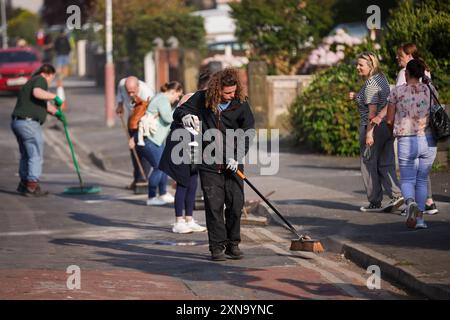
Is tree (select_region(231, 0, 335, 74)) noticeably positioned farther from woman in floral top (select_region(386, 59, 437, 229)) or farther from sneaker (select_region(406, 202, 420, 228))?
sneaker (select_region(406, 202, 420, 228))

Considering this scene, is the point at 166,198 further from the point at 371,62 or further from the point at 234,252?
the point at 234,252

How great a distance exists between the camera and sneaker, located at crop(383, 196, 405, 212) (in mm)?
12992

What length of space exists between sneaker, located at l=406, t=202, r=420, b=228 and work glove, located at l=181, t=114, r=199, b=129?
2434 millimetres

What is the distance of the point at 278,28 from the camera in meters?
28.1

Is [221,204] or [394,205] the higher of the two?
[221,204]

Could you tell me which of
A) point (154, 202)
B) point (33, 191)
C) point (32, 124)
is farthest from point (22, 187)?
point (154, 202)

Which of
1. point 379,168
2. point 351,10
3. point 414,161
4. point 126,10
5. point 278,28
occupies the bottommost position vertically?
point 379,168

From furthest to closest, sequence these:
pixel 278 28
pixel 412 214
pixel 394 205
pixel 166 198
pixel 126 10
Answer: pixel 126 10
pixel 278 28
pixel 166 198
pixel 394 205
pixel 412 214

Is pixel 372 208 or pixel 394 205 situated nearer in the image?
pixel 394 205

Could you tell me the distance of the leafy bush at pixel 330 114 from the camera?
1878 centimetres

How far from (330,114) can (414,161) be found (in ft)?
23.6

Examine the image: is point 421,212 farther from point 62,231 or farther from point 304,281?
point 62,231

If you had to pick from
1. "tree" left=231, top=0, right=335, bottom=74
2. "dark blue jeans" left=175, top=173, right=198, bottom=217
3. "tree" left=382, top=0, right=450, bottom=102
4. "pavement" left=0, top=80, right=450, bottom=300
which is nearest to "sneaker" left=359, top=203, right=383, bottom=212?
"pavement" left=0, top=80, right=450, bottom=300

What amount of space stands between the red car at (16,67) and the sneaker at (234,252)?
85.5ft
